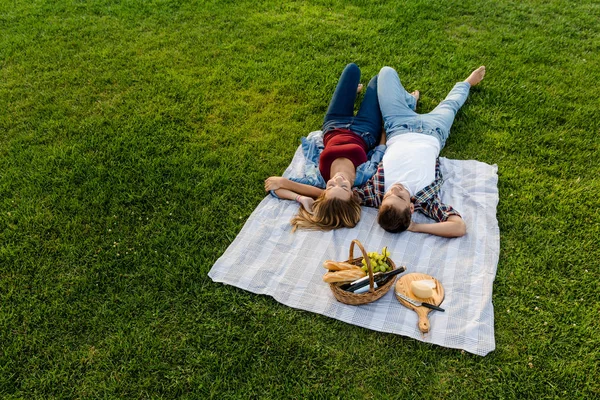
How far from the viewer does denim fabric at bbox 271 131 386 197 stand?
5.50 m

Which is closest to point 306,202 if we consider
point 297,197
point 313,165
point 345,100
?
point 297,197

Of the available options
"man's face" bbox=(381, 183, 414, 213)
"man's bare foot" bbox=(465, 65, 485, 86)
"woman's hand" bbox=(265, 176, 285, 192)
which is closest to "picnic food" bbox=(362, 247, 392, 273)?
"man's face" bbox=(381, 183, 414, 213)

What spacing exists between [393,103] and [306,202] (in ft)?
6.29

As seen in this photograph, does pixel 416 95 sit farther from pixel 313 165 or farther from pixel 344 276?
pixel 344 276

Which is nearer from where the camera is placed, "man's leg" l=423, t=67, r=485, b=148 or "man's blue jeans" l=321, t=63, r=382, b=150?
"man's leg" l=423, t=67, r=485, b=148

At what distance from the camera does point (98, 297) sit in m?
4.52

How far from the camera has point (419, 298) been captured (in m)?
4.28

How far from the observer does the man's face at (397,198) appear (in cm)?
479

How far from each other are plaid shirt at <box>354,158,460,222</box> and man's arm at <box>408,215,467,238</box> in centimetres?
10

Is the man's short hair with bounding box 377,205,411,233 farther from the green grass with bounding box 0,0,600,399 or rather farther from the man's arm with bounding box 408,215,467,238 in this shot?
the green grass with bounding box 0,0,600,399

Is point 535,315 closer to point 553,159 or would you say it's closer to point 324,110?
point 553,159

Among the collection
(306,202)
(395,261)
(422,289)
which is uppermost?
(306,202)

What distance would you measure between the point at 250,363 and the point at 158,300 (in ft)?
3.89

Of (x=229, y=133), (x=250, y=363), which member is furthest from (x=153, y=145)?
(x=250, y=363)
